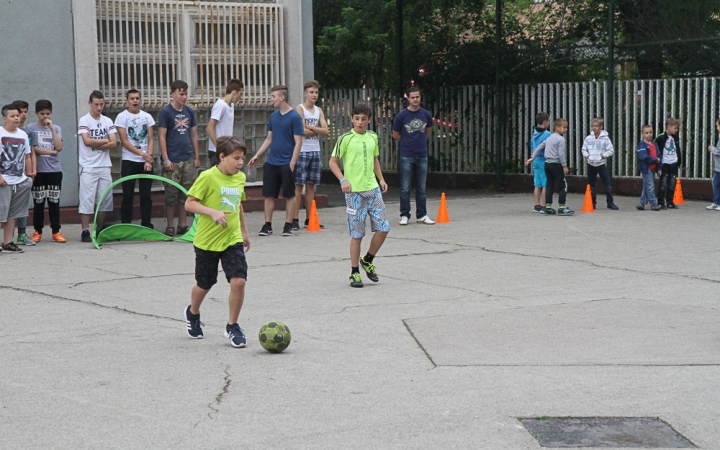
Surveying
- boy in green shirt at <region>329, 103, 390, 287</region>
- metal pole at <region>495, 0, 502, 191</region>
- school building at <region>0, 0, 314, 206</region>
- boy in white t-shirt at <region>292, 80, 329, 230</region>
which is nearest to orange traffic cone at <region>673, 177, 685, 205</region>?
metal pole at <region>495, 0, 502, 191</region>

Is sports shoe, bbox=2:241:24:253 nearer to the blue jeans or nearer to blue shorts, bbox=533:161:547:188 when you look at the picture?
the blue jeans

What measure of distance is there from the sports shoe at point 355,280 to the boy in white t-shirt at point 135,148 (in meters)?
4.50

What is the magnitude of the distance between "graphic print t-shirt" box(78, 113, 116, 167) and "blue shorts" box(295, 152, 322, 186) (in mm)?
2529

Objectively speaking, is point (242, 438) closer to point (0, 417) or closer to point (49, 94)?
point (0, 417)

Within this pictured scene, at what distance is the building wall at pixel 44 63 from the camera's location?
13680mm

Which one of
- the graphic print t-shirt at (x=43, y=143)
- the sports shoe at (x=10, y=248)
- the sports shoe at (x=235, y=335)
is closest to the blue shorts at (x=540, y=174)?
the graphic print t-shirt at (x=43, y=143)

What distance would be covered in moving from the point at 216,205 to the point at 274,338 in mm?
1101

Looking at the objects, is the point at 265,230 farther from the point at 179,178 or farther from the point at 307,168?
the point at 179,178

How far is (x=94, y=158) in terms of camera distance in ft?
40.9

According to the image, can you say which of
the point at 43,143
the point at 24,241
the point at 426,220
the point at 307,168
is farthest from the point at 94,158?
the point at 426,220

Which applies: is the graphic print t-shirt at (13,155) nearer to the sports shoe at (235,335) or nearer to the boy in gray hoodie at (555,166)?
the sports shoe at (235,335)

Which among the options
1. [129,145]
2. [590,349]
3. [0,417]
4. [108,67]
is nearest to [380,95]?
[108,67]

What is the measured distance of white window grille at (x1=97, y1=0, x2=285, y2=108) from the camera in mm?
14828

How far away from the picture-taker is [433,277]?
971 cm
